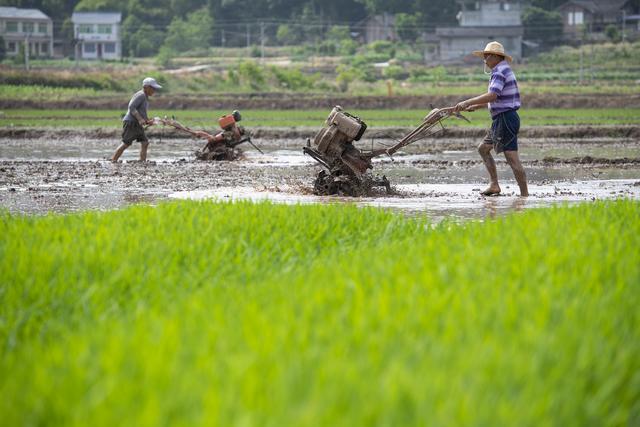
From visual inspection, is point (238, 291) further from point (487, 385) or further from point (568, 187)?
point (568, 187)

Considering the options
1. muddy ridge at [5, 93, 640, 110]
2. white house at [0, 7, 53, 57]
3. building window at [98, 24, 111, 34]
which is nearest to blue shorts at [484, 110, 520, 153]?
muddy ridge at [5, 93, 640, 110]

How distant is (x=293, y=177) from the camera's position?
1516cm

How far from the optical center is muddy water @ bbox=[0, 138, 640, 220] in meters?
11.5

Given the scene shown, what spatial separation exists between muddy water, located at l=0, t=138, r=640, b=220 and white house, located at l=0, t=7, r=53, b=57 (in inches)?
2056

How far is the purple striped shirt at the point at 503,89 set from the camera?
11625 mm

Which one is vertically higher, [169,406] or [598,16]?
[598,16]

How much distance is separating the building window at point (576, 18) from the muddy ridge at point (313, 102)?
1358 inches

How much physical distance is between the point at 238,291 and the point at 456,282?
103cm

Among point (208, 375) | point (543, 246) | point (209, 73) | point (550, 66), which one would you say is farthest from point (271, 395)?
point (550, 66)

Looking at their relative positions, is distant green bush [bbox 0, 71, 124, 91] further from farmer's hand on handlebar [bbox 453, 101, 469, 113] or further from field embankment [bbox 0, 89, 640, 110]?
farmer's hand on handlebar [bbox 453, 101, 469, 113]

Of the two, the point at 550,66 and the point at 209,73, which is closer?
the point at 209,73

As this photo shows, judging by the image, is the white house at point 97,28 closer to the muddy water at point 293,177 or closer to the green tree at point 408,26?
the green tree at point 408,26

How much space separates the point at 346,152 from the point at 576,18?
2451 inches

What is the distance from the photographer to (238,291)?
5.00 meters
